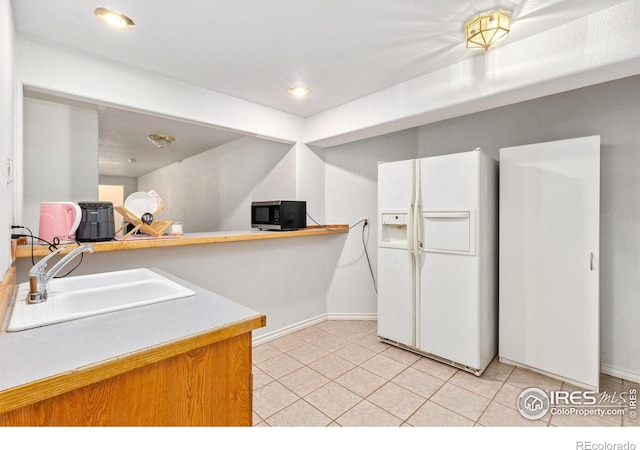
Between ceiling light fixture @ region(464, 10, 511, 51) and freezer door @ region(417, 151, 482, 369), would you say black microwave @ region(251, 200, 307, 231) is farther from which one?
ceiling light fixture @ region(464, 10, 511, 51)

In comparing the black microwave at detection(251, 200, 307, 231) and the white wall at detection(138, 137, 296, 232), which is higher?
the white wall at detection(138, 137, 296, 232)

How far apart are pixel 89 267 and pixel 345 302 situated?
8.04 ft

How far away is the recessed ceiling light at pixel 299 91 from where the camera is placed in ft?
8.41

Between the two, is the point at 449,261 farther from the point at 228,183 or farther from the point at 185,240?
the point at 228,183

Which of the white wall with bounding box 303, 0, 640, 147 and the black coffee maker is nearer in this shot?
the white wall with bounding box 303, 0, 640, 147

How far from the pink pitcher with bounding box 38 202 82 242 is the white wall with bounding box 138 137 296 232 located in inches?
74.9

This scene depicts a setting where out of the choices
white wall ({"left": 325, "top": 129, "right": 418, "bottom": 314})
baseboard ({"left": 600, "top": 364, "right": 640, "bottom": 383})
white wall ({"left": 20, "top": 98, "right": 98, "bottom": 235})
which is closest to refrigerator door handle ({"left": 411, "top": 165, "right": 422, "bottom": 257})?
white wall ({"left": 325, "top": 129, "right": 418, "bottom": 314})

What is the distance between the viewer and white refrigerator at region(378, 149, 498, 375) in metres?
2.28

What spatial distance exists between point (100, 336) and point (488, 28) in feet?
7.16

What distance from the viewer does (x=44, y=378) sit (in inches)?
26.1

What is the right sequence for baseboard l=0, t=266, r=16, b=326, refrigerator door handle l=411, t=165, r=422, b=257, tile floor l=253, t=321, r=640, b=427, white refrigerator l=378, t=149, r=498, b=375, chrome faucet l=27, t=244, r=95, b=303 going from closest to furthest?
baseboard l=0, t=266, r=16, b=326
chrome faucet l=27, t=244, r=95, b=303
tile floor l=253, t=321, r=640, b=427
white refrigerator l=378, t=149, r=498, b=375
refrigerator door handle l=411, t=165, r=422, b=257

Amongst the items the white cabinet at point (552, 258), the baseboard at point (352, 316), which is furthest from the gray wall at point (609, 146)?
the baseboard at point (352, 316)

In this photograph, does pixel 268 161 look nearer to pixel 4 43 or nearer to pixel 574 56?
pixel 4 43
